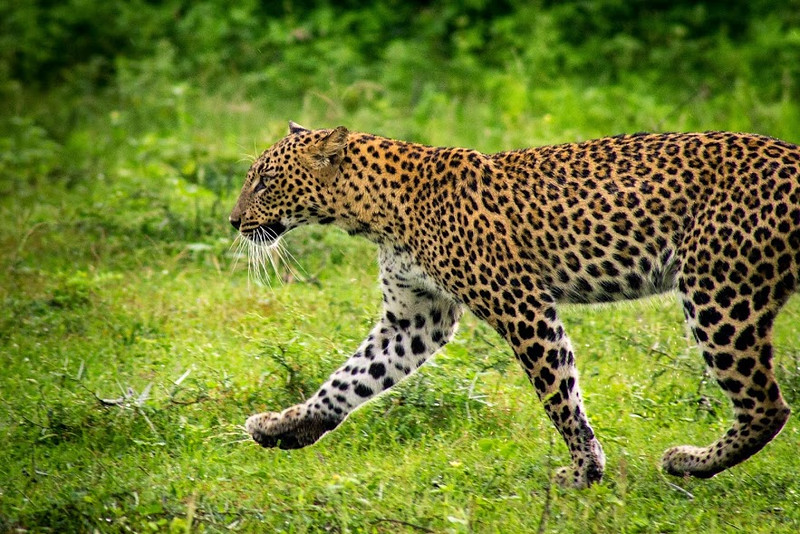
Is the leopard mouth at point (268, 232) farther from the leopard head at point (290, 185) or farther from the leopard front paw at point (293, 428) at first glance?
the leopard front paw at point (293, 428)

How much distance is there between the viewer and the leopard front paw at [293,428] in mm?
6855

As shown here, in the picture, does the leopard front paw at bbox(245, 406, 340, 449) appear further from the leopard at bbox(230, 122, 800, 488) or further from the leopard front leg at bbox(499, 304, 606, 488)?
the leopard front leg at bbox(499, 304, 606, 488)

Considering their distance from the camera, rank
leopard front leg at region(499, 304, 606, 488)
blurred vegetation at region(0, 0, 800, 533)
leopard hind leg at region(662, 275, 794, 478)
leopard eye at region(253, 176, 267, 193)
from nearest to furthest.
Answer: leopard hind leg at region(662, 275, 794, 478), blurred vegetation at region(0, 0, 800, 533), leopard front leg at region(499, 304, 606, 488), leopard eye at region(253, 176, 267, 193)

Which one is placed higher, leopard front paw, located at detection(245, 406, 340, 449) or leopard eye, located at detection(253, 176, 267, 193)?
leopard eye, located at detection(253, 176, 267, 193)

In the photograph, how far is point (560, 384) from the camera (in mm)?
6277

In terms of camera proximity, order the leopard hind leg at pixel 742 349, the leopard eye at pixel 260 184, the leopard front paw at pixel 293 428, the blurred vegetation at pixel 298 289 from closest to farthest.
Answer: the leopard hind leg at pixel 742 349, the blurred vegetation at pixel 298 289, the leopard front paw at pixel 293 428, the leopard eye at pixel 260 184

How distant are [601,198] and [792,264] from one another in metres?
1.04

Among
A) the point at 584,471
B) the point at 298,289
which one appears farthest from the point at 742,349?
the point at 298,289

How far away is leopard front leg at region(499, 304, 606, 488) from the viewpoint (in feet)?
20.6

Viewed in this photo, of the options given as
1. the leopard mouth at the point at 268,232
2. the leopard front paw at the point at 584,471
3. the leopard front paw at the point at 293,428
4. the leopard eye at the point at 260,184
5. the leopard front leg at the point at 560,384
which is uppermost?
the leopard eye at the point at 260,184

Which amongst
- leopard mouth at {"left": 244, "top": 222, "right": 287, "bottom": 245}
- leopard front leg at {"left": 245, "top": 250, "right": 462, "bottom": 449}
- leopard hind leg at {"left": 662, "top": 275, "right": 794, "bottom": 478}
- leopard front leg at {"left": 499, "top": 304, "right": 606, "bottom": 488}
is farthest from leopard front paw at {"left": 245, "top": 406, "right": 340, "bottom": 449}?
leopard hind leg at {"left": 662, "top": 275, "right": 794, "bottom": 478}

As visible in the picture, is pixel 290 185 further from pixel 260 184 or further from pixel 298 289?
pixel 298 289

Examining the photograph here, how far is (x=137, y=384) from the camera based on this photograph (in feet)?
25.4

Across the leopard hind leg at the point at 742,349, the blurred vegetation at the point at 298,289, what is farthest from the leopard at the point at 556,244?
the blurred vegetation at the point at 298,289
